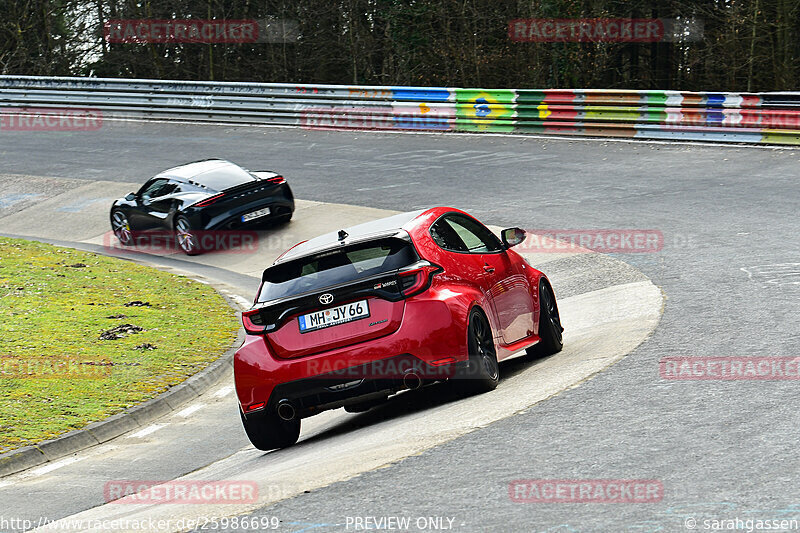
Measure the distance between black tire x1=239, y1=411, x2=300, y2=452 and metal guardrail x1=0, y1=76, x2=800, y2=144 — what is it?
16.4 metres

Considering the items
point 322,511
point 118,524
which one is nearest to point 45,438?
point 118,524

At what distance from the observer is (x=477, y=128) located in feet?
90.1

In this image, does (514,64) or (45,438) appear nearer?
(45,438)

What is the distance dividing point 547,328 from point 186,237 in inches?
452

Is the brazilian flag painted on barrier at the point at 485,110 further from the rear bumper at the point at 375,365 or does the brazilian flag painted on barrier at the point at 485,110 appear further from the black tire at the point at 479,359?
the rear bumper at the point at 375,365

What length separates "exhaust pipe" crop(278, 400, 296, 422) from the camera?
7849 millimetres

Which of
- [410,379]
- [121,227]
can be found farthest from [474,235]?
[121,227]

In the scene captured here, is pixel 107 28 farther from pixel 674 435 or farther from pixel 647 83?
pixel 674 435

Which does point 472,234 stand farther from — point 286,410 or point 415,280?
point 286,410

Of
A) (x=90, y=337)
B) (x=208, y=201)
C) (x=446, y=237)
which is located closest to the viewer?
(x=446, y=237)

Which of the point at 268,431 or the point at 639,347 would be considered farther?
the point at 639,347

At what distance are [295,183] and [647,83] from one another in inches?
523

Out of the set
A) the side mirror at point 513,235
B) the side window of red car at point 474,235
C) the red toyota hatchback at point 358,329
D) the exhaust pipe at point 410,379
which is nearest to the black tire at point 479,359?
the red toyota hatchback at point 358,329

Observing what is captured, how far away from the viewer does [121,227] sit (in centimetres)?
2131
